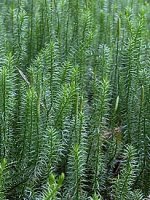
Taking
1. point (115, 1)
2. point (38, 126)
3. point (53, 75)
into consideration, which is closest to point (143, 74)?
point (53, 75)

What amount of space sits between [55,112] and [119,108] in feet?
1.16

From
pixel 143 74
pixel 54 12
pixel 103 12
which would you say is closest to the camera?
pixel 143 74

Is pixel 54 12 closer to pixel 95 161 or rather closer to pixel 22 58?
pixel 22 58

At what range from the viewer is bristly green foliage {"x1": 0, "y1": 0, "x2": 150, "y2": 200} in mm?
1624

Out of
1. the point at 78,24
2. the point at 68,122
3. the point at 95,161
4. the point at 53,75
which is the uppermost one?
the point at 78,24

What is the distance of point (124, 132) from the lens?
186cm

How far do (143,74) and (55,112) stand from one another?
42cm

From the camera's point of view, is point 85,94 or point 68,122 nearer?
point 68,122

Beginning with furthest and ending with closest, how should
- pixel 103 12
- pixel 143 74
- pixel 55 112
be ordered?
pixel 103 12
pixel 143 74
pixel 55 112

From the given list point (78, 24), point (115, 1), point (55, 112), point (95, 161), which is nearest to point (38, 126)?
point (55, 112)

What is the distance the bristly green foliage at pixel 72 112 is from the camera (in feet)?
5.33

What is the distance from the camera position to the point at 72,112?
181cm

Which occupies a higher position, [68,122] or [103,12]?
[103,12]

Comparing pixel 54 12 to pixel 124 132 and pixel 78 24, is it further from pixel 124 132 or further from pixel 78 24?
pixel 124 132
